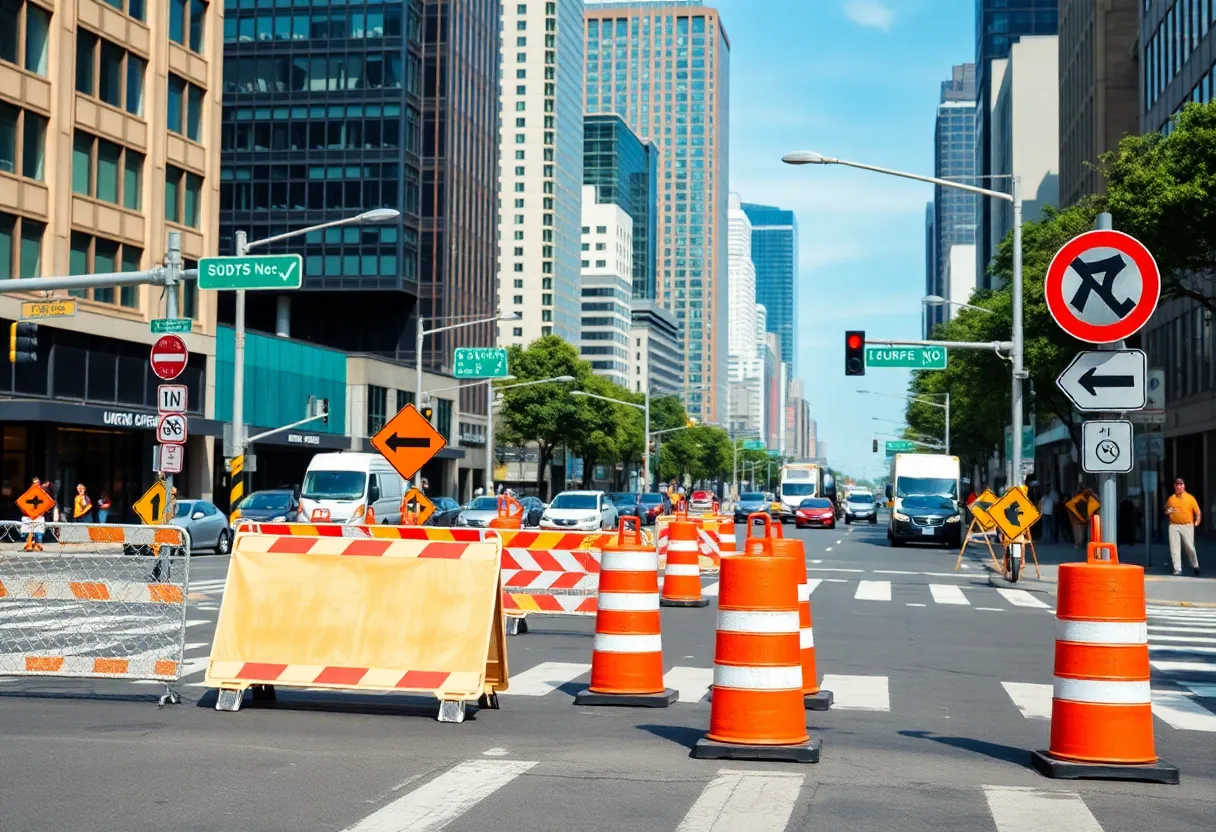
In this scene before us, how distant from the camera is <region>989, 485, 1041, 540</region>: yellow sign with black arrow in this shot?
27125 millimetres

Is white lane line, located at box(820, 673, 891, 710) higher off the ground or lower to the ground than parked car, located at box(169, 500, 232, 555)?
lower

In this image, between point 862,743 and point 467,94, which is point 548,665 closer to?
point 862,743

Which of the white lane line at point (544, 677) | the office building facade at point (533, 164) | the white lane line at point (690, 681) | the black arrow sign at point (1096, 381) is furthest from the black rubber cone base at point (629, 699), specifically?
the office building facade at point (533, 164)

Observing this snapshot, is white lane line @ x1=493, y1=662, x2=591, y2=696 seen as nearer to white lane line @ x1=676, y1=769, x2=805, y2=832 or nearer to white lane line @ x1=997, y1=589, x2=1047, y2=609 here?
white lane line @ x1=676, y1=769, x2=805, y2=832

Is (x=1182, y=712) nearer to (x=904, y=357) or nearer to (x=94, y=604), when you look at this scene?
(x=94, y=604)

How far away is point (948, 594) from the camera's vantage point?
80.8 ft

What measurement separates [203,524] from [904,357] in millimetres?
17818

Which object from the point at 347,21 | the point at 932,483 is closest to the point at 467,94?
the point at 347,21

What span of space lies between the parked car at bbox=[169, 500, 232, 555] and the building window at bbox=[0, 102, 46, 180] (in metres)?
11.6

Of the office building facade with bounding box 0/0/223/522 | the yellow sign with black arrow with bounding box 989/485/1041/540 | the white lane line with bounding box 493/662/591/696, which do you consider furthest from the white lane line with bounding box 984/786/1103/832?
the office building facade with bounding box 0/0/223/522

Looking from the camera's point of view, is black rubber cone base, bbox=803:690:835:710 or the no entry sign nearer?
black rubber cone base, bbox=803:690:835:710

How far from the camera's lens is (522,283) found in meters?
182

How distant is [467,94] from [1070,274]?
9154 cm

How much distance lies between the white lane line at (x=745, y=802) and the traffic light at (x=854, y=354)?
26113 millimetres
